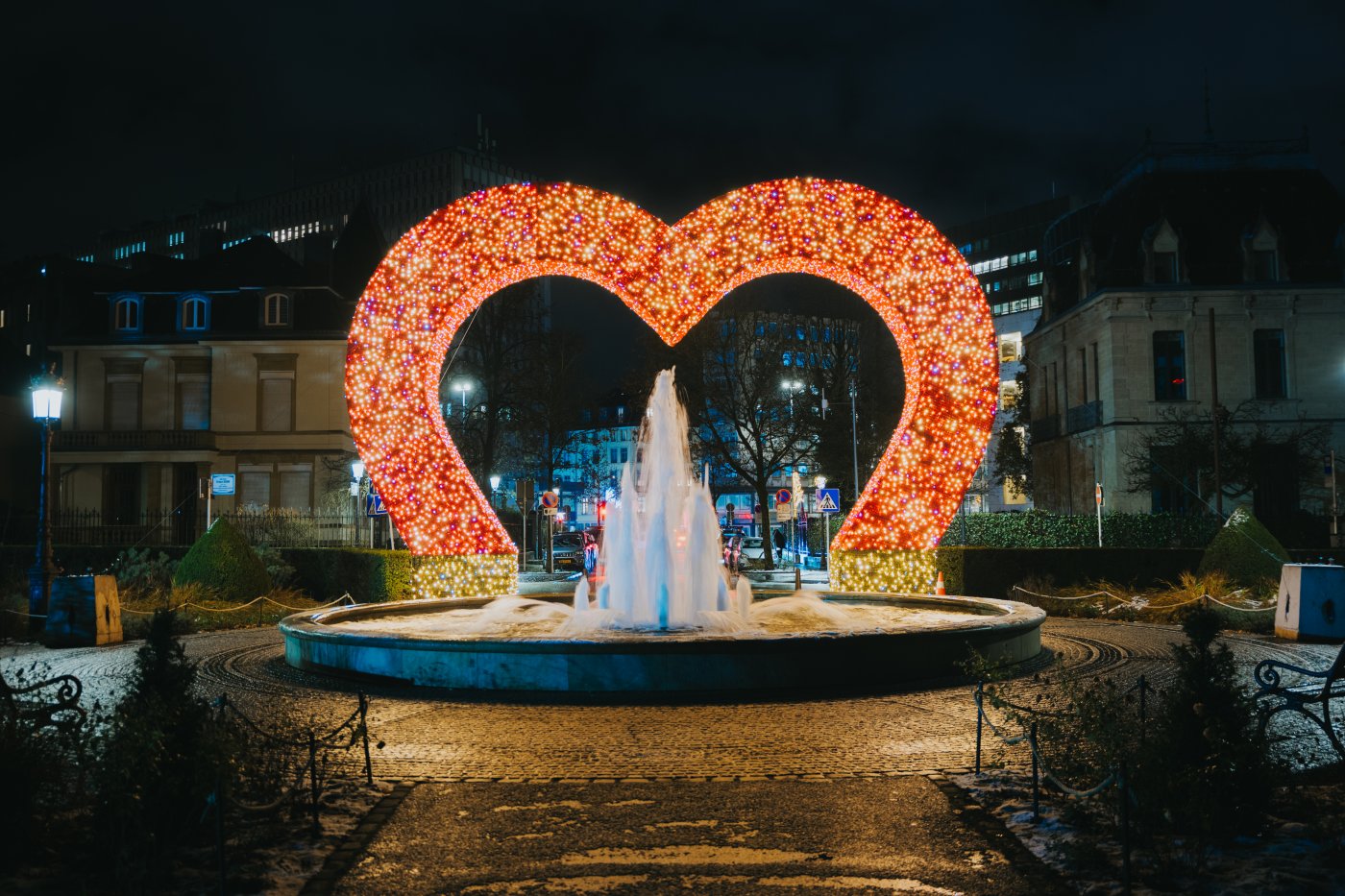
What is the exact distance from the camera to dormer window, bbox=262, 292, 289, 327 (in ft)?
153

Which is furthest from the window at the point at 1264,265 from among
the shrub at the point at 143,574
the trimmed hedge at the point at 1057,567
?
the shrub at the point at 143,574

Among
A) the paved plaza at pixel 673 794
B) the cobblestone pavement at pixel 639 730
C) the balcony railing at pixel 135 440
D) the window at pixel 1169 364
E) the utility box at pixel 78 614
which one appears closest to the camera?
the paved plaza at pixel 673 794

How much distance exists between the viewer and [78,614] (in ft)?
55.9

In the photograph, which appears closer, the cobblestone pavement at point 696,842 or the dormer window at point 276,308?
the cobblestone pavement at point 696,842

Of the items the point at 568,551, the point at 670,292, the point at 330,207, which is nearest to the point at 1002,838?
the point at 670,292

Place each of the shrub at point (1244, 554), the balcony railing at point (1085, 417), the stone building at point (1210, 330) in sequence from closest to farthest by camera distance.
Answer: the shrub at point (1244, 554) < the stone building at point (1210, 330) < the balcony railing at point (1085, 417)

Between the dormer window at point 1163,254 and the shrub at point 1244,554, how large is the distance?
21.5m

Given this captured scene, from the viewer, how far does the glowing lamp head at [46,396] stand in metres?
19.4

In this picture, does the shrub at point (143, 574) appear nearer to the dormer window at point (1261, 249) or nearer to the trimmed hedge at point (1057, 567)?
the trimmed hedge at point (1057, 567)

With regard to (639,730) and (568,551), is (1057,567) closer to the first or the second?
(639,730)

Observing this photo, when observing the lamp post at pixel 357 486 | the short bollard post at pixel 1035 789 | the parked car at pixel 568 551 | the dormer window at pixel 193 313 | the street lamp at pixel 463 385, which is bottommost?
the parked car at pixel 568 551

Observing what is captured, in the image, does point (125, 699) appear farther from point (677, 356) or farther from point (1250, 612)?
point (677, 356)

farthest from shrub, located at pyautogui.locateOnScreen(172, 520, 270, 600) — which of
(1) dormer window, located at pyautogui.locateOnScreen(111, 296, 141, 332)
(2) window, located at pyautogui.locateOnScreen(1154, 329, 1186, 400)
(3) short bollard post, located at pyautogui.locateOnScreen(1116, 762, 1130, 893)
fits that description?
(2) window, located at pyautogui.locateOnScreen(1154, 329, 1186, 400)

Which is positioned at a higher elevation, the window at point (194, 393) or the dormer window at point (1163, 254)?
the dormer window at point (1163, 254)
